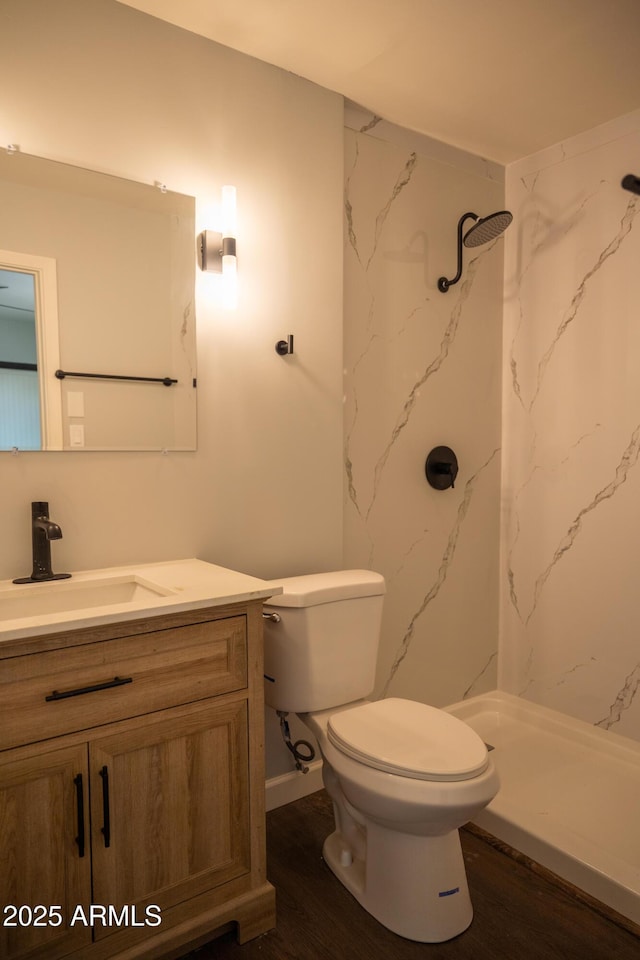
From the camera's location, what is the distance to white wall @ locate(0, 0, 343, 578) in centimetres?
167

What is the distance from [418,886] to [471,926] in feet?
0.61

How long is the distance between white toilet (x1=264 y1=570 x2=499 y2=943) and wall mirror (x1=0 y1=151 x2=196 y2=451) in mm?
675

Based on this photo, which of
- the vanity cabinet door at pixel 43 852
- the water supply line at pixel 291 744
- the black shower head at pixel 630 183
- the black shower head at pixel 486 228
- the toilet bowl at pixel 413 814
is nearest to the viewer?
the vanity cabinet door at pixel 43 852

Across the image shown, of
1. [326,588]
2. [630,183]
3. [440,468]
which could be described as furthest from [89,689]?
[630,183]

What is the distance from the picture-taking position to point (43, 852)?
1271 millimetres

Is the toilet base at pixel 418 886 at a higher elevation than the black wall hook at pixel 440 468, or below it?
below

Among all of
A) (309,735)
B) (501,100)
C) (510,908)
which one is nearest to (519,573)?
(309,735)

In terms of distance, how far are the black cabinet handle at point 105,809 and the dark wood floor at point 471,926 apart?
462mm

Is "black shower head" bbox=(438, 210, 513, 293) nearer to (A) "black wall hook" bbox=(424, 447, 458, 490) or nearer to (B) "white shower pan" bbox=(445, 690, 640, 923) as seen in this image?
(A) "black wall hook" bbox=(424, 447, 458, 490)

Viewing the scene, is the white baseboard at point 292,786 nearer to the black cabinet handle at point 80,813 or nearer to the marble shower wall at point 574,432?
the black cabinet handle at point 80,813

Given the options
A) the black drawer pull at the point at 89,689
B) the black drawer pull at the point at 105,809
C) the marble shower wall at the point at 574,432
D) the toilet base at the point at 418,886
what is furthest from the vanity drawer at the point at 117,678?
the marble shower wall at the point at 574,432

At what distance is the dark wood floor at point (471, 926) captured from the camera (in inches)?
60.6

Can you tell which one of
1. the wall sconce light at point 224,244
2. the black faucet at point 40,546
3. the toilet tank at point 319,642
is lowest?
the toilet tank at point 319,642

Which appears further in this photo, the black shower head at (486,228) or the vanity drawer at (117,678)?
the black shower head at (486,228)
